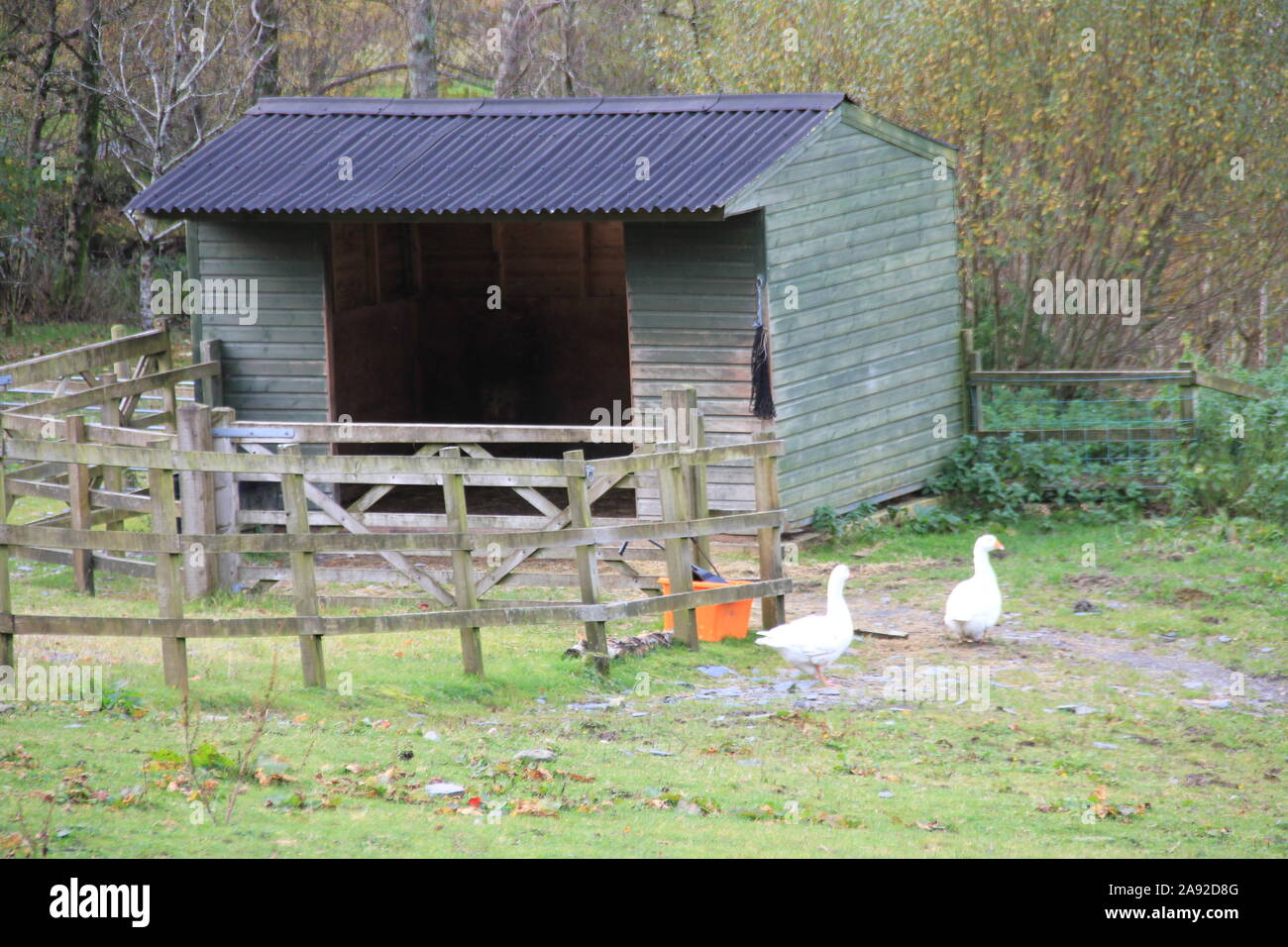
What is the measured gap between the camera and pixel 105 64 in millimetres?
23609

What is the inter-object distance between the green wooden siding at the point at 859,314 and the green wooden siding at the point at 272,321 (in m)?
4.77

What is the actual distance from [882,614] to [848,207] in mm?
5094

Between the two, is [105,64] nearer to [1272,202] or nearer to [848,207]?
[848,207]

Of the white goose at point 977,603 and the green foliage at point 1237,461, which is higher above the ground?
the green foliage at point 1237,461

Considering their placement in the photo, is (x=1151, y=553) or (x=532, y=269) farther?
(x=532, y=269)

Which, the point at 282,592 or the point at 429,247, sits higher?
the point at 429,247

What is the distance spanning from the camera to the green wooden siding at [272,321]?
1490 cm

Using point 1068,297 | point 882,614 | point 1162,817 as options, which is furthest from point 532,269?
point 1162,817

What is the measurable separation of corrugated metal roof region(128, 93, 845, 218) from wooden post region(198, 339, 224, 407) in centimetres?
144

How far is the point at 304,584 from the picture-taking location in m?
8.05

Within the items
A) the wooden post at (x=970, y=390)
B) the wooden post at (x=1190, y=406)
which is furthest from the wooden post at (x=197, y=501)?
the wooden post at (x=1190, y=406)

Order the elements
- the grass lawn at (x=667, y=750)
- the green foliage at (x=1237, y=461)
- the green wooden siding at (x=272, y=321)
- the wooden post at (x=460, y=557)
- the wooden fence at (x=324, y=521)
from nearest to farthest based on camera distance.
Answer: the grass lawn at (x=667, y=750) < the wooden fence at (x=324, y=521) < the wooden post at (x=460, y=557) < the green foliage at (x=1237, y=461) < the green wooden siding at (x=272, y=321)

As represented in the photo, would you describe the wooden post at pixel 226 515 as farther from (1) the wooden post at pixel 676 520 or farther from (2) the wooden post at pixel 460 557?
(1) the wooden post at pixel 676 520

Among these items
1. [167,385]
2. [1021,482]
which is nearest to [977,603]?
[1021,482]
